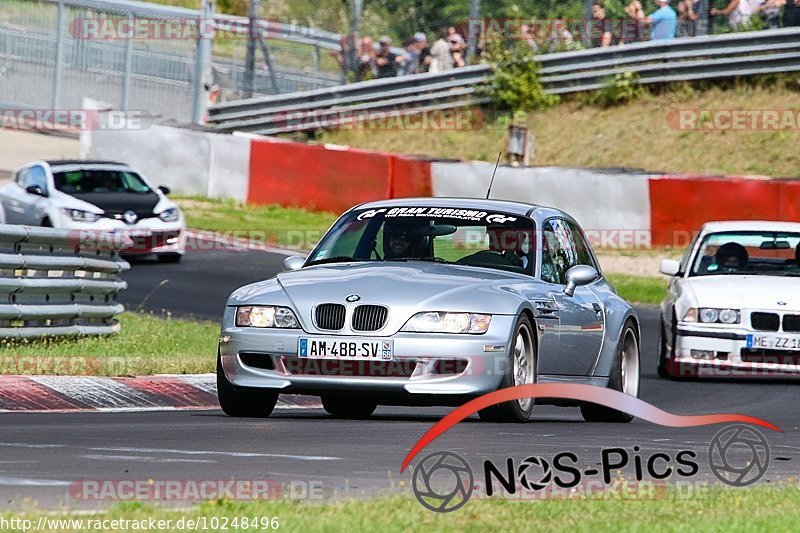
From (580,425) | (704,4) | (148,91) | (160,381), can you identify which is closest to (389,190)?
(704,4)

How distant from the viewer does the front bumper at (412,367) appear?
8.98m

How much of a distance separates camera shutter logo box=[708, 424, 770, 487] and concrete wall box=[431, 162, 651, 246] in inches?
587

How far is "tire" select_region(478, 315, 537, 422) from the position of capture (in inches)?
361

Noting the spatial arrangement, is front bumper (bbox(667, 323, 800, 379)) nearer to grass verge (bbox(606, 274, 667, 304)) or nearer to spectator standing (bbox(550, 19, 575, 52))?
grass verge (bbox(606, 274, 667, 304))

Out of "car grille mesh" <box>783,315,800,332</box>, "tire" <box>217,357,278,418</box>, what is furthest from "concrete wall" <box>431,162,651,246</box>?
"tire" <box>217,357,278,418</box>

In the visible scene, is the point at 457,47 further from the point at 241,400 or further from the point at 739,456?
the point at 739,456

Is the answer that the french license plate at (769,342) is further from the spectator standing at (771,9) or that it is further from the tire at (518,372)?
the spectator standing at (771,9)

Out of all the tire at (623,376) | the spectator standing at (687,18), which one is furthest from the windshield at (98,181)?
the tire at (623,376)

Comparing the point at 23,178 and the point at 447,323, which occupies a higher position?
the point at 23,178

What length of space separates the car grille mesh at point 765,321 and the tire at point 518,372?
15.9 ft

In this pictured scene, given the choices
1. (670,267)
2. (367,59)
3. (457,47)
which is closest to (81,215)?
(367,59)

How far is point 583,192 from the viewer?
24.9 metres

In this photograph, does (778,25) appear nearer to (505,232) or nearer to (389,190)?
(389,190)

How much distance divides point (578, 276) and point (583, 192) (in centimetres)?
1484
